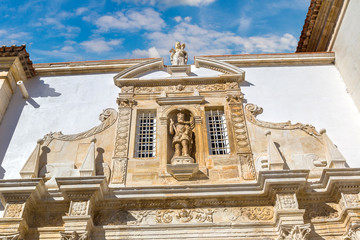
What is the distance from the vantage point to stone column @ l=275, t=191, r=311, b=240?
746 centimetres

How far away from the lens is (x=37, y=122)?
1048 centimetres

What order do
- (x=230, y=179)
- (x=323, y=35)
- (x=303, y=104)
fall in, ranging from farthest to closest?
(x=323, y=35) < (x=303, y=104) < (x=230, y=179)

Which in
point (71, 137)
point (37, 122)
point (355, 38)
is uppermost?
point (355, 38)

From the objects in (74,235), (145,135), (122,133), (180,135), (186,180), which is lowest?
(74,235)

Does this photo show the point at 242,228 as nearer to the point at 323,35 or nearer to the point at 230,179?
the point at 230,179

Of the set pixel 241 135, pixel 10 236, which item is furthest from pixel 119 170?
pixel 241 135

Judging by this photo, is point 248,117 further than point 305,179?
Yes

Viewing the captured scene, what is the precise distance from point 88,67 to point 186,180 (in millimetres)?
5067

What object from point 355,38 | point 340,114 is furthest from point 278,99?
point 355,38

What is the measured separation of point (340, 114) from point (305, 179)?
3.03m

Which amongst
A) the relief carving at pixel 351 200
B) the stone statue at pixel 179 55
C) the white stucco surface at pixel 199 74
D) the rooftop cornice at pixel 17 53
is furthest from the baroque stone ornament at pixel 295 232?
the rooftop cornice at pixel 17 53

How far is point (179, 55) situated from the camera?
12062 mm

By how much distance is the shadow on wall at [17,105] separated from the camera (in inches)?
396

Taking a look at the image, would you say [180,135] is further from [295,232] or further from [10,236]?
[10,236]
